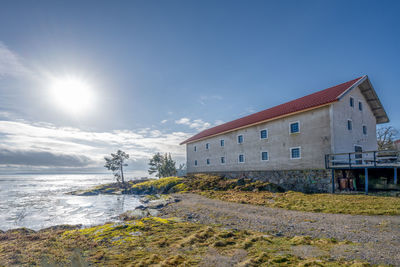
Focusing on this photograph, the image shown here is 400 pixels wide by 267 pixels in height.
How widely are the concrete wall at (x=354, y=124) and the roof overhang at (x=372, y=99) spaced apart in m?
0.46

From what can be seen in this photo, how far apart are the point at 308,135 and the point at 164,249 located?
18230 millimetres

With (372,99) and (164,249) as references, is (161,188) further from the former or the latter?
(372,99)

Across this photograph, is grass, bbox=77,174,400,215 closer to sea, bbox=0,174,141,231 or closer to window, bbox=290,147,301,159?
window, bbox=290,147,301,159

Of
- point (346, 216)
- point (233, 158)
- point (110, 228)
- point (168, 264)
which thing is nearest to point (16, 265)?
point (110, 228)

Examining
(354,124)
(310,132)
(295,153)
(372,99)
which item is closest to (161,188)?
(295,153)

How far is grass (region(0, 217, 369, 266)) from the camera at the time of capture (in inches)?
236

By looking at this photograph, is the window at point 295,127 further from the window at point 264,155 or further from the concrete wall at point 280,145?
the window at point 264,155

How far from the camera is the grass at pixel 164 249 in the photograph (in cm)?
600

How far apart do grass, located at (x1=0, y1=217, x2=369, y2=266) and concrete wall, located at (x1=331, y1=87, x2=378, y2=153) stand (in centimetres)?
1536

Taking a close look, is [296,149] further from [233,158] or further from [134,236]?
[134,236]

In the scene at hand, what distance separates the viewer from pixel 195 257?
638 cm

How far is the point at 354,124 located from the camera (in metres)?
22.1

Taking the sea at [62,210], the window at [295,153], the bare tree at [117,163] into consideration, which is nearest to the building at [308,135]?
the window at [295,153]

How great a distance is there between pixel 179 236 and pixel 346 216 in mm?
8017
